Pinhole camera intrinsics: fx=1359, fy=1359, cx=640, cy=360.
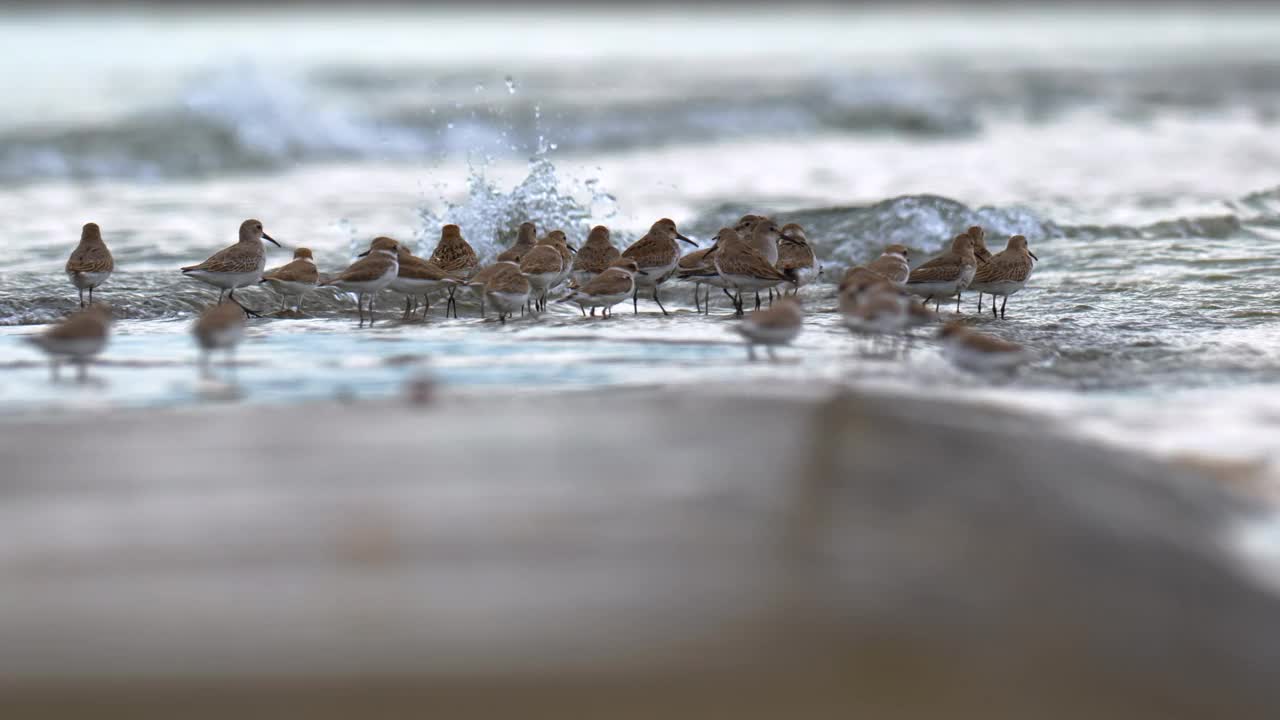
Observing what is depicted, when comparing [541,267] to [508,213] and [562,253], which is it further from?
[508,213]

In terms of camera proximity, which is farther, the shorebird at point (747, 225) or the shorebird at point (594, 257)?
the shorebird at point (747, 225)

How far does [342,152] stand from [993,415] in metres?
18.7

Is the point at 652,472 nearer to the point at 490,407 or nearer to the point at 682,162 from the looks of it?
the point at 490,407

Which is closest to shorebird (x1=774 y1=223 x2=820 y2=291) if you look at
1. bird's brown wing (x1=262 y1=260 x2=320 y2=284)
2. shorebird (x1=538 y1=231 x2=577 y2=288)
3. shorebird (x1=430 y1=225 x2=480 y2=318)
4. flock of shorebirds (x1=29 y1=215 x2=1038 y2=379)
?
flock of shorebirds (x1=29 y1=215 x2=1038 y2=379)

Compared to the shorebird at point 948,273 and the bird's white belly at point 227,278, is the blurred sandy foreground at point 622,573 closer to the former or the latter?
the shorebird at point 948,273

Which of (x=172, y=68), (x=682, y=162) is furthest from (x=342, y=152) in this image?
(x=172, y=68)

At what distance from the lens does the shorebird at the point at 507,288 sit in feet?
27.3

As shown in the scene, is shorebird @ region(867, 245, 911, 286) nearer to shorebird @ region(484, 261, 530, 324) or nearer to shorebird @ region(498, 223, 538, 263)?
shorebird @ region(484, 261, 530, 324)

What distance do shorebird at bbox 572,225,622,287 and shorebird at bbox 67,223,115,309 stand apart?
312 centimetres

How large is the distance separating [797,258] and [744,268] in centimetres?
88

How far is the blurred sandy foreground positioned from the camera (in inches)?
148

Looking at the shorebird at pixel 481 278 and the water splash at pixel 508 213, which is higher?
the water splash at pixel 508 213

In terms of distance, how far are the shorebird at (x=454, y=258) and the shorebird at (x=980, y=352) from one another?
3624mm

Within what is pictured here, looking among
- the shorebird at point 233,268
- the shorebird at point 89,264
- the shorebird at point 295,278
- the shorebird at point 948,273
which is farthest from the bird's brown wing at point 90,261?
the shorebird at point 948,273
